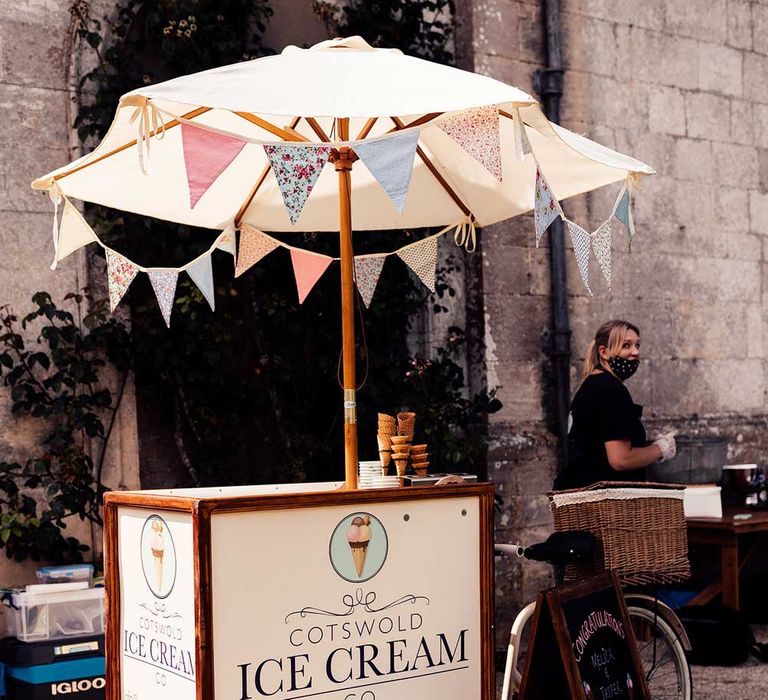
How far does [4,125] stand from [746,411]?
5117 millimetres

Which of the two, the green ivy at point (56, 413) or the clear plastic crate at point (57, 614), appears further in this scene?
the green ivy at point (56, 413)

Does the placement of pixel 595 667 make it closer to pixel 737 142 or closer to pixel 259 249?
pixel 259 249

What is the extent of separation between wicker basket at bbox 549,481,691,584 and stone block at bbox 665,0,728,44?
407 centimetres

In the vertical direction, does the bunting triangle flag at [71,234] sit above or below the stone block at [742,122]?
below

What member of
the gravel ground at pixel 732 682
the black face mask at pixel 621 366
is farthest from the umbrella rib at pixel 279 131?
the gravel ground at pixel 732 682

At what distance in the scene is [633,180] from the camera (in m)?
4.33

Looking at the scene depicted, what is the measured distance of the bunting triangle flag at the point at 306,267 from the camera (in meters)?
5.08

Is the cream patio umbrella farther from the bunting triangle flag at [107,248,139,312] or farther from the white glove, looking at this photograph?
the white glove

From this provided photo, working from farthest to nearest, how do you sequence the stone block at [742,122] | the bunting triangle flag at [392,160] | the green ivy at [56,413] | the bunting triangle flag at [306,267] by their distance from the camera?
the stone block at [742,122] < the green ivy at [56,413] < the bunting triangle flag at [306,267] < the bunting triangle flag at [392,160]

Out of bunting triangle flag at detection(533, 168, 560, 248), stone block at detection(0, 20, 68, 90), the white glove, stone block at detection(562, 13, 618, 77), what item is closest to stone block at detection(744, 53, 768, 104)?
stone block at detection(562, 13, 618, 77)

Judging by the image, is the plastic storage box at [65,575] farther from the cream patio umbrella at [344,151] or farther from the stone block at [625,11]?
the stone block at [625,11]

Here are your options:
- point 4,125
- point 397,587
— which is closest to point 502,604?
point 397,587

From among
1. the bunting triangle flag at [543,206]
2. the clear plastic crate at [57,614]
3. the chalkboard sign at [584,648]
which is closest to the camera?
the bunting triangle flag at [543,206]

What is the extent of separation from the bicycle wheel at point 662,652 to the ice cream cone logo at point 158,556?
6.35 feet
